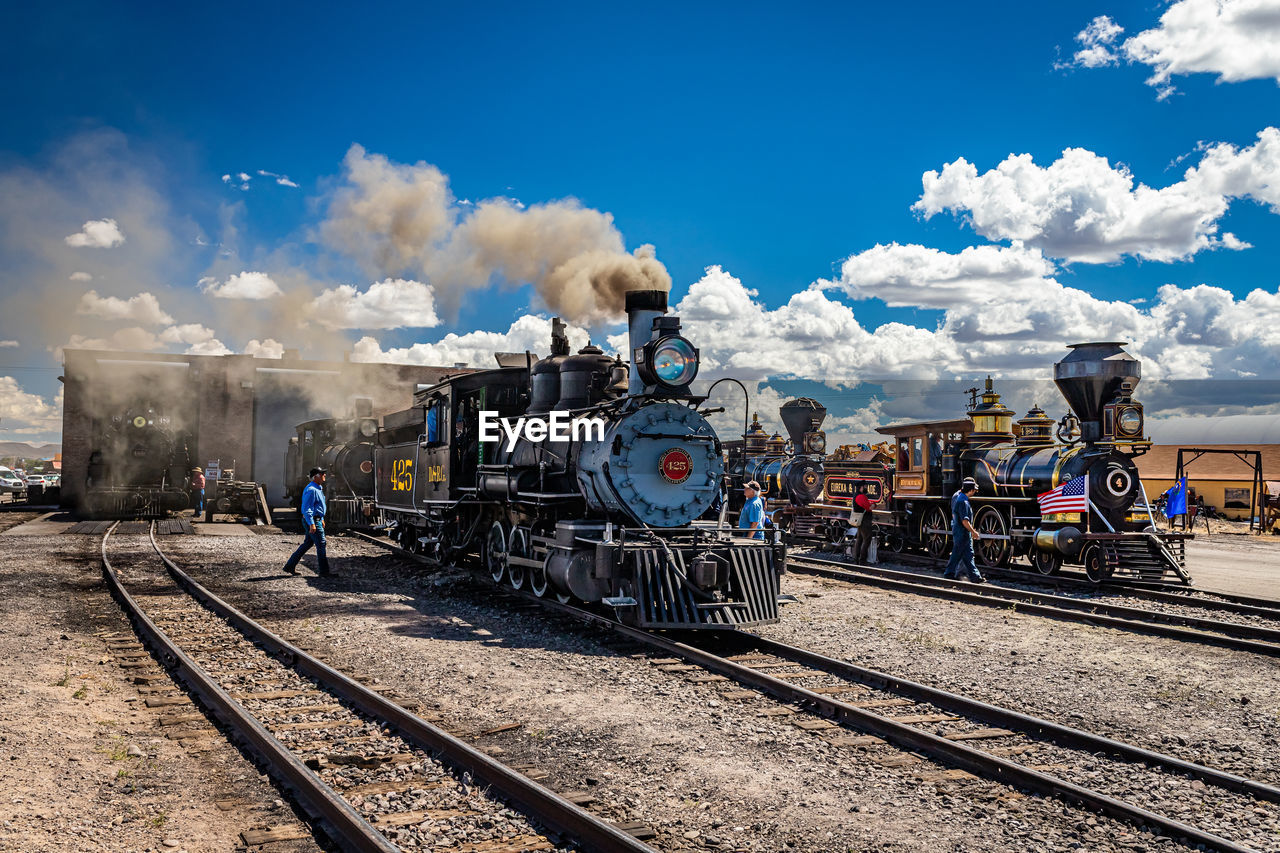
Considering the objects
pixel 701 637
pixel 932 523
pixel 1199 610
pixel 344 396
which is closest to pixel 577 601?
pixel 701 637

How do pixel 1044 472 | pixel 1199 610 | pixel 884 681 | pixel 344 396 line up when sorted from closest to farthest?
pixel 884 681
pixel 1199 610
pixel 1044 472
pixel 344 396

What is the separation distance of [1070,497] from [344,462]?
16219mm

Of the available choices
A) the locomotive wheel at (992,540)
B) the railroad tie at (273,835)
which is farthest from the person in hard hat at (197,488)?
the railroad tie at (273,835)

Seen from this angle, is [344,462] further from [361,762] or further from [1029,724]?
[1029,724]

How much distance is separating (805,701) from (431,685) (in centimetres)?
285

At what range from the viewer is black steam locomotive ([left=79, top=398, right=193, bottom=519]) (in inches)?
1122

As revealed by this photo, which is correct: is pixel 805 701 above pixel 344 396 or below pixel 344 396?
below

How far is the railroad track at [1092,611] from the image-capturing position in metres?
10.0

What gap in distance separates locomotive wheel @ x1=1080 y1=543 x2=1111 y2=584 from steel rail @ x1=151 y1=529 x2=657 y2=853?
11538 millimetres

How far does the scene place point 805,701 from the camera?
691 cm

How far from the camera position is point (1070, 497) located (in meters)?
15.3

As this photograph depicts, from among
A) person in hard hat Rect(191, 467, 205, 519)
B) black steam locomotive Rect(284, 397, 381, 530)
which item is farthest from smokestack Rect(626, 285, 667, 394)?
person in hard hat Rect(191, 467, 205, 519)

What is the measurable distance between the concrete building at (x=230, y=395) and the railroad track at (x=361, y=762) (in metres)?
31.2

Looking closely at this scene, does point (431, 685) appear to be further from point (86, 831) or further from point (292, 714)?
point (86, 831)
